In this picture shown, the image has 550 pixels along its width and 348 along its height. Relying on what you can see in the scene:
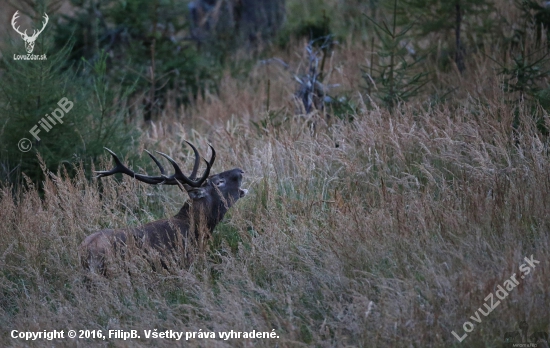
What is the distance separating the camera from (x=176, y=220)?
22.4 ft

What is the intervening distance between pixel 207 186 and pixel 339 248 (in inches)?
76.6

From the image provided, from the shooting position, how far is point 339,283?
17.8 feet

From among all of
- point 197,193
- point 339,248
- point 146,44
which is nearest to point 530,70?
point 339,248

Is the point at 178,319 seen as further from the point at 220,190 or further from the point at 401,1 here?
the point at 401,1

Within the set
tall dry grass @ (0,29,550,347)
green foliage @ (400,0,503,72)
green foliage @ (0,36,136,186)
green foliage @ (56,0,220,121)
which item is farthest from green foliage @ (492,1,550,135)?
green foliage @ (56,0,220,121)

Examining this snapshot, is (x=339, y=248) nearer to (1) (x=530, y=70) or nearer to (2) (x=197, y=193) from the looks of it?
(2) (x=197, y=193)

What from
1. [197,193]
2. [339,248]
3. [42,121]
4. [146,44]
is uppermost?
[146,44]

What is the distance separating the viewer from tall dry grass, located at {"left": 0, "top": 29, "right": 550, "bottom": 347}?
488 centimetres

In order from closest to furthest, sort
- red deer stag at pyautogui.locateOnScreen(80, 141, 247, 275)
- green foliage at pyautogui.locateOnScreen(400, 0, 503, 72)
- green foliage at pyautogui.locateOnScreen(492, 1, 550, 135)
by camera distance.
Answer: red deer stag at pyautogui.locateOnScreen(80, 141, 247, 275) < green foliage at pyautogui.locateOnScreen(492, 1, 550, 135) < green foliage at pyautogui.locateOnScreen(400, 0, 503, 72)

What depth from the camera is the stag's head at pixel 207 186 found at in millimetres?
6773

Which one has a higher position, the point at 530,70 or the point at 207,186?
the point at 530,70

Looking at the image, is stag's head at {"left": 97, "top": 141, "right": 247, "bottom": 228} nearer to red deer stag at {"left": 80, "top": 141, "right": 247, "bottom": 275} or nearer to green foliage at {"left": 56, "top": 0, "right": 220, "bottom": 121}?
red deer stag at {"left": 80, "top": 141, "right": 247, "bottom": 275}

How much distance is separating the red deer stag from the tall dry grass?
0.68 ft

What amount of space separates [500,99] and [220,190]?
366cm
